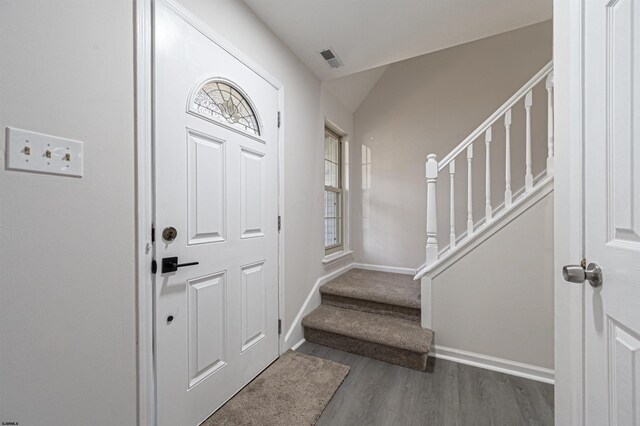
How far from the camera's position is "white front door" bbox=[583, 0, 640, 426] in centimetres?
58

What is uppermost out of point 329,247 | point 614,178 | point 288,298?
point 614,178

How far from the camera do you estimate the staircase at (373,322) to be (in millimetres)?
1880

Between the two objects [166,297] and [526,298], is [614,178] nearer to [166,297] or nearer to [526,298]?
[526,298]

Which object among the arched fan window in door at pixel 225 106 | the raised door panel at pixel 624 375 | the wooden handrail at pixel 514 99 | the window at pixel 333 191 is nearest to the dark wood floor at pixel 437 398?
the raised door panel at pixel 624 375

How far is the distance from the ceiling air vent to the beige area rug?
2.52 metres

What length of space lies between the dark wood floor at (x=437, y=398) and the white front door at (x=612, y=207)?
2.78 feet

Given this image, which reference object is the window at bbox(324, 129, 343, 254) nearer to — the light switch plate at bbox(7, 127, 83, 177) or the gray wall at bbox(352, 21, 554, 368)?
the gray wall at bbox(352, 21, 554, 368)

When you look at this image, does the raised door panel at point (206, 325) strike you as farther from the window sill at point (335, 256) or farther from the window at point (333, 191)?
the window at point (333, 191)

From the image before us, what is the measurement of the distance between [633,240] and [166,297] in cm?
161

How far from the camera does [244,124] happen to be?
162 cm

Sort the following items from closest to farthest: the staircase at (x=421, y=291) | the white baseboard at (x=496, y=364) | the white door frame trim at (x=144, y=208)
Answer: the white door frame trim at (x=144, y=208) < the white baseboard at (x=496, y=364) < the staircase at (x=421, y=291)

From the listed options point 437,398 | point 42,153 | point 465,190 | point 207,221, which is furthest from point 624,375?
point 465,190

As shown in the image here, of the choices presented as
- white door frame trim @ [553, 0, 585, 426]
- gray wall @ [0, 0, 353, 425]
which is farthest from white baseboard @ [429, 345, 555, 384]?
gray wall @ [0, 0, 353, 425]

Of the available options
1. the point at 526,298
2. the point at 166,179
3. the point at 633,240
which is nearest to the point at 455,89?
the point at 526,298
